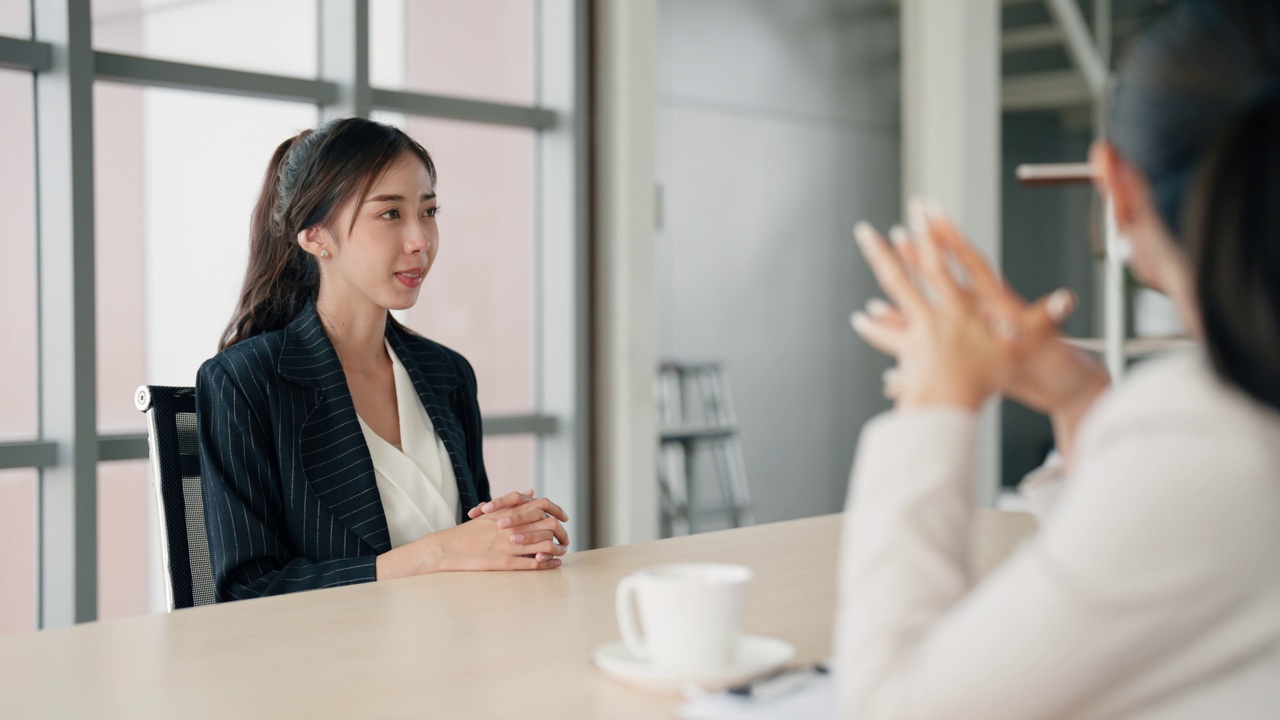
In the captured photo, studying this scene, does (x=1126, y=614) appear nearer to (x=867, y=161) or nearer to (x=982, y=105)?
(x=982, y=105)

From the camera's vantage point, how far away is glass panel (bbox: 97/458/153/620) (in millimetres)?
3238

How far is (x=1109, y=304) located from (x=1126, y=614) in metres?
4.32

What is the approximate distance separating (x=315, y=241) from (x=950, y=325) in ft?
5.18

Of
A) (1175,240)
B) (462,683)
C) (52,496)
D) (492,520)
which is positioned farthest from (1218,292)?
(52,496)

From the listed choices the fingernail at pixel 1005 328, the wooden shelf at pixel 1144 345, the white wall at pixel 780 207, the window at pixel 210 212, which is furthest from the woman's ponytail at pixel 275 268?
the wooden shelf at pixel 1144 345

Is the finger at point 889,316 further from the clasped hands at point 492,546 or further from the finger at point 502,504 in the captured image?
the finger at point 502,504

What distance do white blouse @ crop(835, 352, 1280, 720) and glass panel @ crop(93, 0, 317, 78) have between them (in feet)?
10.0

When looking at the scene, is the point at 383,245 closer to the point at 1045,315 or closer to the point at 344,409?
the point at 344,409

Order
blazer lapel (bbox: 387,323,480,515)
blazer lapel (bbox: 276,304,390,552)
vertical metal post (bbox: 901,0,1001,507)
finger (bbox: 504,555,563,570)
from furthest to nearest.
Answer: vertical metal post (bbox: 901,0,1001,507), blazer lapel (bbox: 387,323,480,515), blazer lapel (bbox: 276,304,390,552), finger (bbox: 504,555,563,570)

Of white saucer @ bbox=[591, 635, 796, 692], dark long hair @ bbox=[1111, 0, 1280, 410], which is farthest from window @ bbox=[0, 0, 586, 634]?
dark long hair @ bbox=[1111, 0, 1280, 410]

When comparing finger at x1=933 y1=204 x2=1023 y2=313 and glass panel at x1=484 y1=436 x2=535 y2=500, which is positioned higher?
finger at x1=933 y1=204 x2=1023 y2=313

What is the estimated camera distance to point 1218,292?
0.60 meters

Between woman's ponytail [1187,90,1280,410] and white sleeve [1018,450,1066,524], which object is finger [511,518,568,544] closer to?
white sleeve [1018,450,1066,524]

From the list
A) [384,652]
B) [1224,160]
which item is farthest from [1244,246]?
[384,652]
